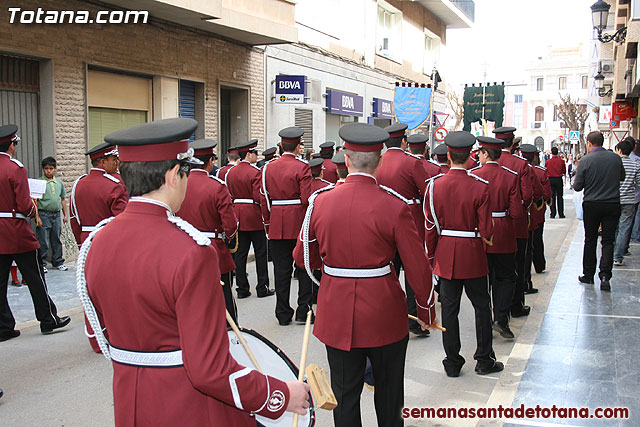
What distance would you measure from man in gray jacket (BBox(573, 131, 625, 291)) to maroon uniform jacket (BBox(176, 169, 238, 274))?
18.1 feet

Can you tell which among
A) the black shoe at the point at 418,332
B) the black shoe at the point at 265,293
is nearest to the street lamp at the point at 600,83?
the black shoe at the point at 265,293

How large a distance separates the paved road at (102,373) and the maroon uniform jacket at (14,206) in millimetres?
1101

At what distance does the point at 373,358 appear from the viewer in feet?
13.5

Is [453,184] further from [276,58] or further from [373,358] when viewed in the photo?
[276,58]

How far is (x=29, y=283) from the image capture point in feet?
24.1

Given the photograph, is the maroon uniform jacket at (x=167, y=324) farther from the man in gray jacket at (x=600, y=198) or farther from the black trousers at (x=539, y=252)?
the black trousers at (x=539, y=252)

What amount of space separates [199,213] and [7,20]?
20.4 feet

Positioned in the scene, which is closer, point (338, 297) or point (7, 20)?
point (338, 297)

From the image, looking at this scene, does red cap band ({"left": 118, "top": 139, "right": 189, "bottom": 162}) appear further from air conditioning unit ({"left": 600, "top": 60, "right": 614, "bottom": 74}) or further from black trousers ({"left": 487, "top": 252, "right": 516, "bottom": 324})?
air conditioning unit ({"left": 600, "top": 60, "right": 614, "bottom": 74})

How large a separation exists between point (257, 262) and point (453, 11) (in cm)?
2779

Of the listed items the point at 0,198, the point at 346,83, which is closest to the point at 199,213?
the point at 0,198

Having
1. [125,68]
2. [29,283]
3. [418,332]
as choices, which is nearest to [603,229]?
[418,332]

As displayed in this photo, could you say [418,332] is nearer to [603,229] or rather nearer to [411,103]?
[603,229]

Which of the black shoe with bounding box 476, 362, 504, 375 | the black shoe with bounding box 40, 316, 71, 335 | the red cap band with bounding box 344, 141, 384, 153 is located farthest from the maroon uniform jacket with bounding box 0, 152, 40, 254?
the black shoe with bounding box 476, 362, 504, 375
